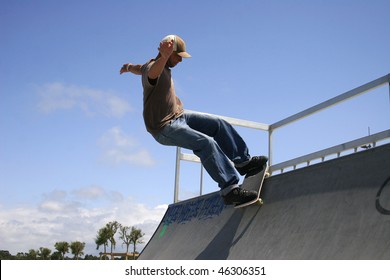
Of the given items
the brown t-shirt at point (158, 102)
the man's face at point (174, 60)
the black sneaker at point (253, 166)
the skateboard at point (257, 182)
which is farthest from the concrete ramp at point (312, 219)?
the man's face at point (174, 60)

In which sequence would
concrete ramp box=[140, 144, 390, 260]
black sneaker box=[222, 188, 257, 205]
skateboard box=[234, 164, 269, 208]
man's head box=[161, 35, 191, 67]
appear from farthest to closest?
1. skateboard box=[234, 164, 269, 208]
2. black sneaker box=[222, 188, 257, 205]
3. man's head box=[161, 35, 191, 67]
4. concrete ramp box=[140, 144, 390, 260]

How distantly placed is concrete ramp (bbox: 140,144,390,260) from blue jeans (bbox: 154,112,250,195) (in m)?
0.82

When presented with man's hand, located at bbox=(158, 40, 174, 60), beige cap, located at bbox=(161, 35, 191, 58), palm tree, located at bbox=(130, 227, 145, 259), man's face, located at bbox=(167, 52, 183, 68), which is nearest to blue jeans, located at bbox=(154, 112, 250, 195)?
man's face, located at bbox=(167, 52, 183, 68)

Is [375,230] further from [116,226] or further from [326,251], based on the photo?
[116,226]

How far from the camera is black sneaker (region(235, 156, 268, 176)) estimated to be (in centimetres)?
531

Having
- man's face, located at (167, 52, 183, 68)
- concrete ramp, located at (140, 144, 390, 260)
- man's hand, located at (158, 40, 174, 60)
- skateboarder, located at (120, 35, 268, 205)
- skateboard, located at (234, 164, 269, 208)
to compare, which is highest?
man's face, located at (167, 52, 183, 68)

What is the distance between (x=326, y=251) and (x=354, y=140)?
1645 millimetres

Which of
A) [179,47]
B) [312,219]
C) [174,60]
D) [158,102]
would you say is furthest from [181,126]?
[312,219]

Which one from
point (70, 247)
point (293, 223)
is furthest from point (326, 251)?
point (70, 247)

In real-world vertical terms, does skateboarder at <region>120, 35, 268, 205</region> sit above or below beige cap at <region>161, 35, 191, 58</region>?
below

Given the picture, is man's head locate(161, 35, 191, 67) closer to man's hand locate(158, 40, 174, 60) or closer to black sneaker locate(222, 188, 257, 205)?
man's hand locate(158, 40, 174, 60)

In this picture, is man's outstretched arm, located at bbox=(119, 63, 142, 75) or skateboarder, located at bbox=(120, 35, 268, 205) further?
man's outstretched arm, located at bbox=(119, 63, 142, 75)

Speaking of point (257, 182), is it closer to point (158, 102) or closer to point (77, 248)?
point (158, 102)

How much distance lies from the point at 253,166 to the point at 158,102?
63.1 inches
